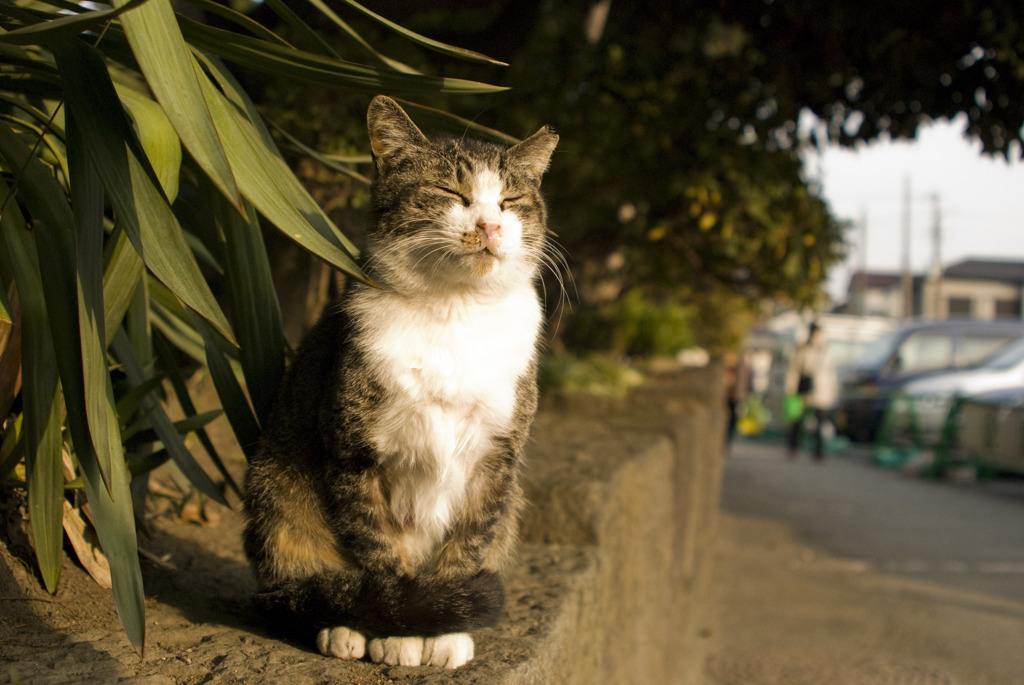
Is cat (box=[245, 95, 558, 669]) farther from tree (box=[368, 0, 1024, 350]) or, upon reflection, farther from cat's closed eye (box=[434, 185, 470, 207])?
tree (box=[368, 0, 1024, 350])

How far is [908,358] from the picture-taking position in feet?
42.3

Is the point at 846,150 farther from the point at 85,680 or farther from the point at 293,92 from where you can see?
the point at 85,680

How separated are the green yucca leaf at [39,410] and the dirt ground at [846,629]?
3.07 m

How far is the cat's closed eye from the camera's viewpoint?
5.36 ft

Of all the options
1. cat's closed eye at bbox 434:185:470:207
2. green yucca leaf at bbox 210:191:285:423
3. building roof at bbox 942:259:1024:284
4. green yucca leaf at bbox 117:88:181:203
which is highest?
building roof at bbox 942:259:1024:284

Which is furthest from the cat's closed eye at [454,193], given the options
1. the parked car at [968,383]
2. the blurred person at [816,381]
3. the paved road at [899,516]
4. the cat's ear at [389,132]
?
the parked car at [968,383]

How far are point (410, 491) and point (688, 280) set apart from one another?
6.06 meters

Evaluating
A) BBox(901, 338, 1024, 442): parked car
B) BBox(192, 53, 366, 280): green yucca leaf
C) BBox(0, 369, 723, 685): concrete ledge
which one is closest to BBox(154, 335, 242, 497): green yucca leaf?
BBox(0, 369, 723, 685): concrete ledge

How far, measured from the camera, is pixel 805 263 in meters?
4.82

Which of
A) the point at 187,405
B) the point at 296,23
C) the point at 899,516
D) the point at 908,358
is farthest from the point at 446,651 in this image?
the point at 908,358

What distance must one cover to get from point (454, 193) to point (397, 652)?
855 mm

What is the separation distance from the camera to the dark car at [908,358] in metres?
12.2

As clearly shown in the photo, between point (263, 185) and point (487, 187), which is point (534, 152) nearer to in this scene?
point (487, 187)

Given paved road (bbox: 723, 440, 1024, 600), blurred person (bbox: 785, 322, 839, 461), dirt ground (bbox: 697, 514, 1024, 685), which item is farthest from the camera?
blurred person (bbox: 785, 322, 839, 461)
